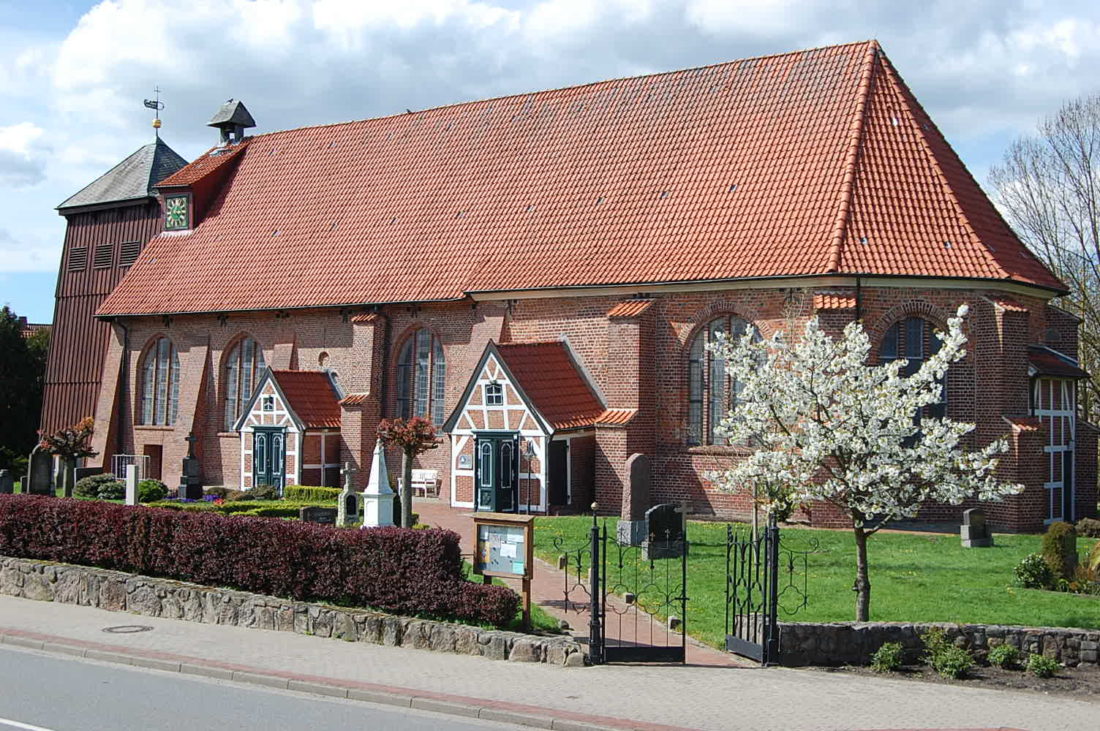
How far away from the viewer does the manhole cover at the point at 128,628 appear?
15.6 metres

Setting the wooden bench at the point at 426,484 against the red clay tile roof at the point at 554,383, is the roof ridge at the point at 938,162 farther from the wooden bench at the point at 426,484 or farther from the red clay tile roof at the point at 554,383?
the wooden bench at the point at 426,484

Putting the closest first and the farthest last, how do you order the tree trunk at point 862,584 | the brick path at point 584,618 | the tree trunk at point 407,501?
the brick path at point 584,618
the tree trunk at point 862,584
the tree trunk at point 407,501

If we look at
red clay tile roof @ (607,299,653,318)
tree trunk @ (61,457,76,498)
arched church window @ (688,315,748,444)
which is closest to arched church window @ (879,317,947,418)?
arched church window @ (688,315,748,444)

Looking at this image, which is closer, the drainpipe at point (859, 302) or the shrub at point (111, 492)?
the drainpipe at point (859, 302)

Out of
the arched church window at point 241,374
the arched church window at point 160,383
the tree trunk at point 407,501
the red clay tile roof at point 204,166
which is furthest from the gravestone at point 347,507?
the red clay tile roof at point 204,166

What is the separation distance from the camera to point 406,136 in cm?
3834

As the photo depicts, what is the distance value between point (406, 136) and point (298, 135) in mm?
5262

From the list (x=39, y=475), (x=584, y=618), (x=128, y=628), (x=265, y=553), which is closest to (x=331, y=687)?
A: (x=265, y=553)

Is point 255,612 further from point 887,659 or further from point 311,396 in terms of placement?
point 311,396

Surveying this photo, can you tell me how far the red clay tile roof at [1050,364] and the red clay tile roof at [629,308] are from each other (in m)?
9.28

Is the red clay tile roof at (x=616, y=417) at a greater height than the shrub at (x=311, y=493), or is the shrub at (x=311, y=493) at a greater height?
the red clay tile roof at (x=616, y=417)

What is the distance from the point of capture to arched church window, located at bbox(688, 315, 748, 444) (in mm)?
28234

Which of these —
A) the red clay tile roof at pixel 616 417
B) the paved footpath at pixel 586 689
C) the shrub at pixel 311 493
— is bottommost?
the paved footpath at pixel 586 689

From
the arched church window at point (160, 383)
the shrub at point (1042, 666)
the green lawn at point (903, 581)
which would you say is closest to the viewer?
the shrub at point (1042, 666)
